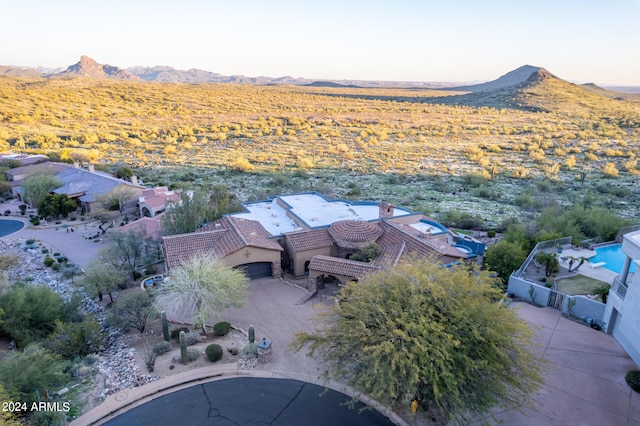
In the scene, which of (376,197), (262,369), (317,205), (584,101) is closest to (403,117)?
(584,101)

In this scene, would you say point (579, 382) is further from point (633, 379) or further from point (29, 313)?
point (29, 313)

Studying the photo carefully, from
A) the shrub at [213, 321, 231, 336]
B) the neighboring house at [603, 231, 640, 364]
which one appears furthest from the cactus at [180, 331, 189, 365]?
the neighboring house at [603, 231, 640, 364]

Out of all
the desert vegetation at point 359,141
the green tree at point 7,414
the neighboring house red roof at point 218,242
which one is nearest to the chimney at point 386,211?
the neighboring house red roof at point 218,242

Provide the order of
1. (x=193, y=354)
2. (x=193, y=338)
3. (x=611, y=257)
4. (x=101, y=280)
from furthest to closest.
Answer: (x=611, y=257), (x=101, y=280), (x=193, y=338), (x=193, y=354)

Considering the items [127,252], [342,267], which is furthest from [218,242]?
[342,267]

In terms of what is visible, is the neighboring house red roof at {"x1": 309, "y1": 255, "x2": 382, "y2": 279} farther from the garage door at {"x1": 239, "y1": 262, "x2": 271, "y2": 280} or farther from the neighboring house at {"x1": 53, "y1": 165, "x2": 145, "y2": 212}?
the neighboring house at {"x1": 53, "y1": 165, "x2": 145, "y2": 212}

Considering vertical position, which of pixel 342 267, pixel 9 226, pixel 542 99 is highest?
pixel 542 99
